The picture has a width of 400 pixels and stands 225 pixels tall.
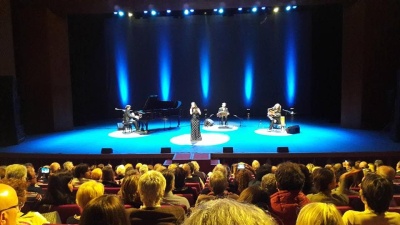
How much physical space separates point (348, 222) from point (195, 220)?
1.96 meters

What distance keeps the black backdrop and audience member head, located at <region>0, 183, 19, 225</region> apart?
1420cm

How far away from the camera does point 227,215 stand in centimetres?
94

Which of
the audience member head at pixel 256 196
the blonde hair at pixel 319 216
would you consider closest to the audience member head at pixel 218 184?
the audience member head at pixel 256 196

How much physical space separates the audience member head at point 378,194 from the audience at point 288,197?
1.39 feet

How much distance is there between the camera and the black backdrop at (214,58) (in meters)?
15.8

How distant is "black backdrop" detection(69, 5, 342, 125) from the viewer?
15.8 meters

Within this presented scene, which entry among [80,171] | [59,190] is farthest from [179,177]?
[80,171]

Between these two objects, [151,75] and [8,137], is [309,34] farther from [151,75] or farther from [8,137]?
[8,137]

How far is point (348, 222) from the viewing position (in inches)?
102

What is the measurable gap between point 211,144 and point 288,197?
7.56m

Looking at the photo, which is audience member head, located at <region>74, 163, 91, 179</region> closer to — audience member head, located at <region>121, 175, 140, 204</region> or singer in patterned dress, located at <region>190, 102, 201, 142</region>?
audience member head, located at <region>121, 175, 140, 204</region>

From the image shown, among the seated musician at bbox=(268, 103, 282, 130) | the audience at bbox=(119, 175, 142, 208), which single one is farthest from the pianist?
the audience at bbox=(119, 175, 142, 208)

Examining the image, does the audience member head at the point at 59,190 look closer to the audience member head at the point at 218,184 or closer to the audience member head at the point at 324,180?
the audience member head at the point at 218,184

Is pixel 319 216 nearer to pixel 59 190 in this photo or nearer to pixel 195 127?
pixel 59 190
